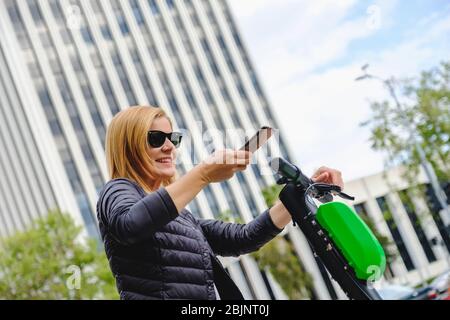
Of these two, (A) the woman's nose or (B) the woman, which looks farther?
(A) the woman's nose

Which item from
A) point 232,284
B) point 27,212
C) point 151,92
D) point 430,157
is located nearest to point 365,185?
point 430,157

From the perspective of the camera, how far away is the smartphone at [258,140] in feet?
4.89

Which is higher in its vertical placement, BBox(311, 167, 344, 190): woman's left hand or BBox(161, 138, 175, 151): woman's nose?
BBox(161, 138, 175, 151): woman's nose

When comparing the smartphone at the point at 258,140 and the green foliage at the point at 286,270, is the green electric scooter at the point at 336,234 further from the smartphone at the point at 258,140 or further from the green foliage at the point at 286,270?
the green foliage at the point at 286,270

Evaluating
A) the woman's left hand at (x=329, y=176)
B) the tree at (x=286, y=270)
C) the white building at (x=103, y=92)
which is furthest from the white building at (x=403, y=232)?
the woman's left hand at (x=329, y=176)

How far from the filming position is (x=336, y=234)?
1580mm

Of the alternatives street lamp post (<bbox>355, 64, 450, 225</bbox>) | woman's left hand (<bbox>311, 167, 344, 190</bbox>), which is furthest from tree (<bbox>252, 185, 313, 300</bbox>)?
woman's left hand (<bbox>311, 167, 344, 190</bbox>)

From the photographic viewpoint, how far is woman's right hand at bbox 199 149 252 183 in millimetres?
1543

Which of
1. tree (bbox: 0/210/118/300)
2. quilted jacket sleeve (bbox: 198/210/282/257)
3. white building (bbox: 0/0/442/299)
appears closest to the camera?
quilted jacket sleeve (bbox: 198/210/282/257)

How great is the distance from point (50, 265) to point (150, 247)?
85.3ft

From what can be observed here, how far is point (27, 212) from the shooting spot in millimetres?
53500

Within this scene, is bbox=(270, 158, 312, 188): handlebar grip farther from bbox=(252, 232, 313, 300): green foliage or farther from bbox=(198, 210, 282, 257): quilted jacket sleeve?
bbox=(252, 232, 313, 300): green foliage

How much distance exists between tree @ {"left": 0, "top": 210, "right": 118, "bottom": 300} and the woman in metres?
24.3
